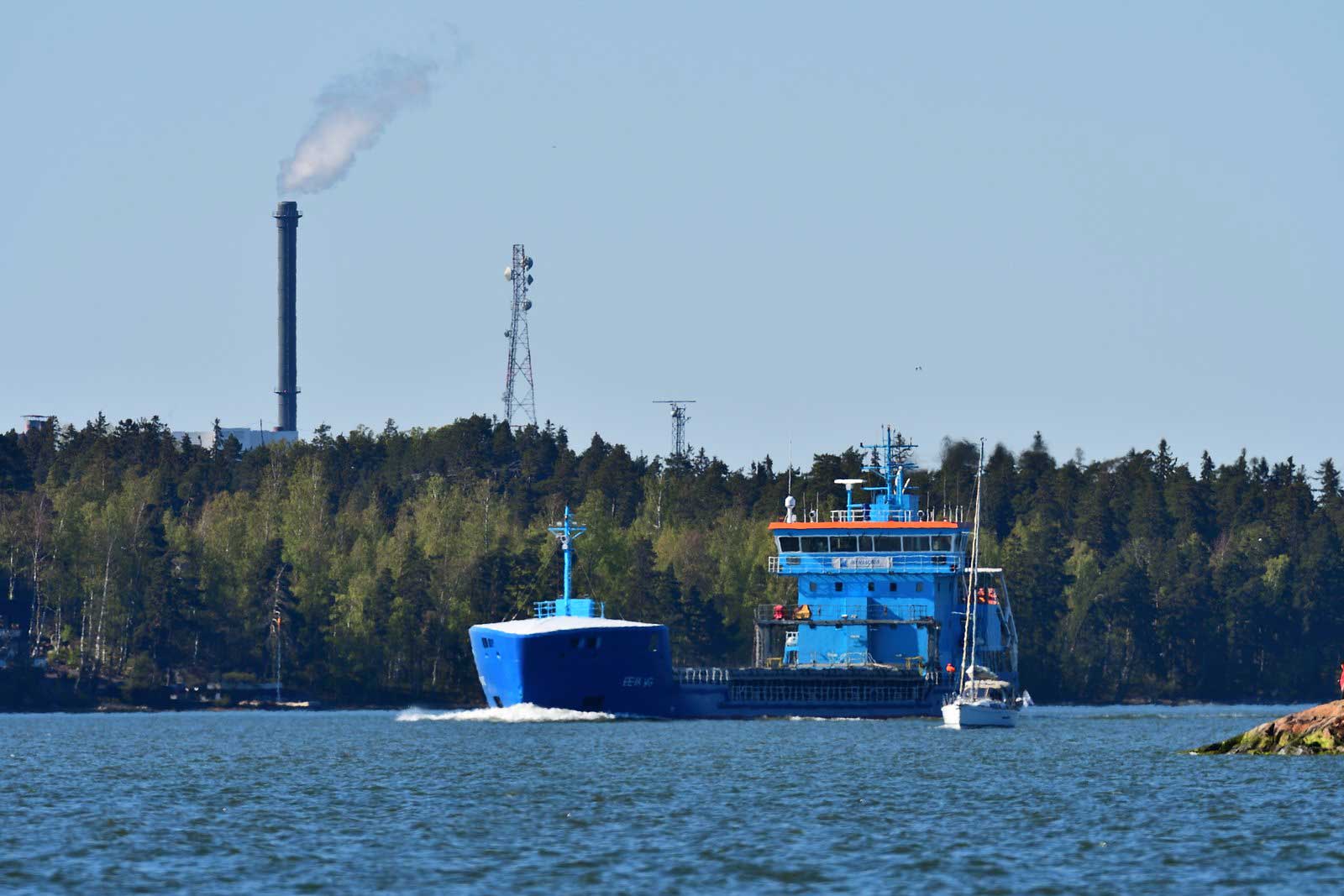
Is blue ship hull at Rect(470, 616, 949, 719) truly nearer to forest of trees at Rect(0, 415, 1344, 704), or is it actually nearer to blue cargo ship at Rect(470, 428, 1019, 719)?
blue cargo ship at Rect(470, 428, 1019, 719)

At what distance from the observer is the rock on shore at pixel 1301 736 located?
67.7m

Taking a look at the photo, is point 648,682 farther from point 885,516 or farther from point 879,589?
point 885,516

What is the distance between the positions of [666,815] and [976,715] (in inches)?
1803

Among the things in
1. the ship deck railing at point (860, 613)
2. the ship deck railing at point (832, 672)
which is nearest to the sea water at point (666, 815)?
the ship deck railing at point (832, 672)

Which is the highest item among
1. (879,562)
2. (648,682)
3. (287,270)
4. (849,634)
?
(287,270)

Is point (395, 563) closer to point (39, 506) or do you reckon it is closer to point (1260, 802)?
point (39, 506)

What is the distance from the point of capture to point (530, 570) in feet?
496

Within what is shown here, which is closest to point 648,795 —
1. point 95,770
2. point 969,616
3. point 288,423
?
point 95,770

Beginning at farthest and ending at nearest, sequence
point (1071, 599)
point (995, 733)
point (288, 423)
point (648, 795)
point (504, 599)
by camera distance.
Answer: point (288, 423) < point (1071, 599) < point (504, 599) < point (995, 733) < point (648, 795)

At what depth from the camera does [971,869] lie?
142 ft

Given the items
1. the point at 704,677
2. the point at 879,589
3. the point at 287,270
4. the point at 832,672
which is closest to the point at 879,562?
the point at 879,589

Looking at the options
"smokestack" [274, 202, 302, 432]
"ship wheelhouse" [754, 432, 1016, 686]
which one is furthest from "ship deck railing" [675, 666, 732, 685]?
"smokestack" [274, 202, 302, 432]

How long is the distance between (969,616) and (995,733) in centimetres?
1259

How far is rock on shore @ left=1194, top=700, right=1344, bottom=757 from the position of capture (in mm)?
67688
